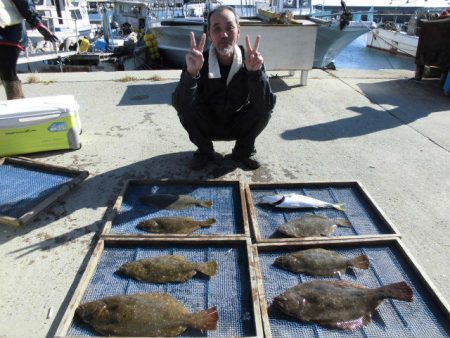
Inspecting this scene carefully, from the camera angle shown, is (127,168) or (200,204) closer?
(200,204)

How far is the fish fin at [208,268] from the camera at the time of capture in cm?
229

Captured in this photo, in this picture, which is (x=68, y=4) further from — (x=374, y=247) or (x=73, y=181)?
(x=374, y=247)

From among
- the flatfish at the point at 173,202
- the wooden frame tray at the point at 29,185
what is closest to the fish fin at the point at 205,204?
the flatfish at the point at 173,202

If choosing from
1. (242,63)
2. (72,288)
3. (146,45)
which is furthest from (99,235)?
(146,45)

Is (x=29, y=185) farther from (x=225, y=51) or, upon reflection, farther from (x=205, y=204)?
(x=225, y=51)

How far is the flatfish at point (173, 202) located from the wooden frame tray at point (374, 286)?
76 centimetres

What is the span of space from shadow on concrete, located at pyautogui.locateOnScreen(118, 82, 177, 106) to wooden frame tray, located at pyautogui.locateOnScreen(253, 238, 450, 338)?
413cm

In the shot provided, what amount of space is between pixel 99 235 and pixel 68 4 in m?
23.7

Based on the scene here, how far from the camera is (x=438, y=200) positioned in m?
3.31

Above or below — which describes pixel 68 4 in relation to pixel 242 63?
above

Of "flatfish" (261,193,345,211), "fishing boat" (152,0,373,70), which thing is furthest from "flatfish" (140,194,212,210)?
"fishing boat" (152,0,373,70)

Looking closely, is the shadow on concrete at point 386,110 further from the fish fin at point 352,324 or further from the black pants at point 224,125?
the fish fin at point 352,324

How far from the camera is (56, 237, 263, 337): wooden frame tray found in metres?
1.95

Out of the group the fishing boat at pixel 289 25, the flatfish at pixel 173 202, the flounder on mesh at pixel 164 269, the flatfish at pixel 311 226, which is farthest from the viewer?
the fishing boat at pixel 289 25
